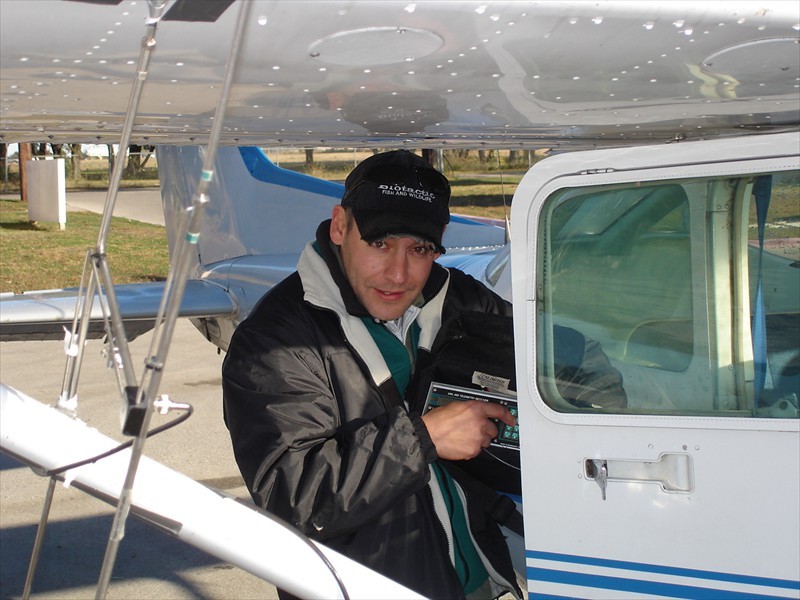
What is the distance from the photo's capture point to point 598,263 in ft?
5.99

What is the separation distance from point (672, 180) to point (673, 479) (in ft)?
1.84

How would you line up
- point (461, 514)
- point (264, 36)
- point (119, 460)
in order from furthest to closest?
point (461, 514) → point (119, 460) → point (264, 36)

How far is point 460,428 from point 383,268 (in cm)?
44

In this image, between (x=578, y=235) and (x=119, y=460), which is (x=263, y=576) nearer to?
(x=119, y=460)

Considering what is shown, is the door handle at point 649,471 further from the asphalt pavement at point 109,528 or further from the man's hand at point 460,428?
the asphalt pavement at point 109,528

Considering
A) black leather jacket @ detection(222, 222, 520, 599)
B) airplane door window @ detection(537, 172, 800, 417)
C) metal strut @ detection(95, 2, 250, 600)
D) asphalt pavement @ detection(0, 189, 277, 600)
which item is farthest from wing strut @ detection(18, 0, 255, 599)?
asphalt pavement @ detection(0, 189, 277, 600)

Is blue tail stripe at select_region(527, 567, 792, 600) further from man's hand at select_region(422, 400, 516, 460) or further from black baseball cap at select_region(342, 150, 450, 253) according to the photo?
black baseball cap at select_region(342, 150, 450, 253)

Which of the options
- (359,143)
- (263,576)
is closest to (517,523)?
(263,576)

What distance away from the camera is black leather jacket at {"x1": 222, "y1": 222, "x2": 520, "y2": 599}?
70.9 inches

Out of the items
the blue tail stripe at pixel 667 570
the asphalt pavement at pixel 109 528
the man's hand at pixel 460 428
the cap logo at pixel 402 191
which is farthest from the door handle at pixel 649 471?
the asphalt pavement at pixel 109 528

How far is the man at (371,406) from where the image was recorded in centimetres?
181

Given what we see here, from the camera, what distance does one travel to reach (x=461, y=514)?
2.14 meters

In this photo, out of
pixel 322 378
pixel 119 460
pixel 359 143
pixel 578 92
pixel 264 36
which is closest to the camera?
pixel 264 36

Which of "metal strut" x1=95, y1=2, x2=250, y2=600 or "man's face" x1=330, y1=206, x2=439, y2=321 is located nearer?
"metal strut" x1=95, y1=2, x2=250, y2=600
